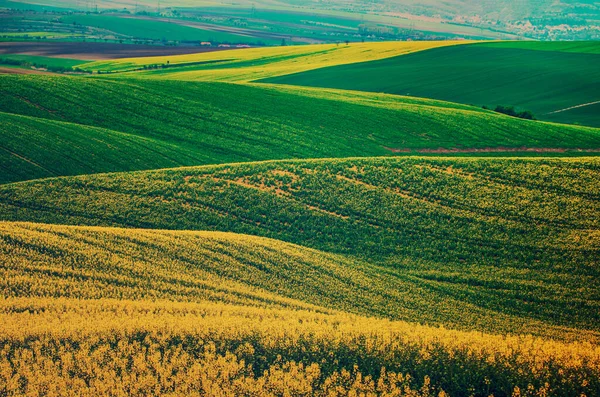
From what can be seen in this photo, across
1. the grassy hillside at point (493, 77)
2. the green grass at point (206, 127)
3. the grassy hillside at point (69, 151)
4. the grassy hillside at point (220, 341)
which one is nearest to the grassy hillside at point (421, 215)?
the grassy hillside at point (220, 341)

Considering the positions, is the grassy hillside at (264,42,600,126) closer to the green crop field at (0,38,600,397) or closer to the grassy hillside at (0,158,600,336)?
the green crop field at (0,38,600,397)

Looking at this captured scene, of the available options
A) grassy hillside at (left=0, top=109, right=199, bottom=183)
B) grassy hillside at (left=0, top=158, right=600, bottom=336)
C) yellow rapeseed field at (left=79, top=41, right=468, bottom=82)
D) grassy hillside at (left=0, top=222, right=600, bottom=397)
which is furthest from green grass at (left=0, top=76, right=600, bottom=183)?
yellow rapeseed field at (left=79, top=41, right=468, bottom=82)

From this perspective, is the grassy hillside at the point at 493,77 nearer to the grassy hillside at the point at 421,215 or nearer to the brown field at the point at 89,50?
the brown field at the point at 89,50

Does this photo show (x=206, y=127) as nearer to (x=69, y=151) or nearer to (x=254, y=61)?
(x=69, y=151)

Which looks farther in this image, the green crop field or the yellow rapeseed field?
the yellow rapeseed field

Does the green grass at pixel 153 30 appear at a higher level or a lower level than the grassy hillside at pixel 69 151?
higher

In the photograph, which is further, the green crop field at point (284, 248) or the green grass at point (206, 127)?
the green grass at point (206, 127)
